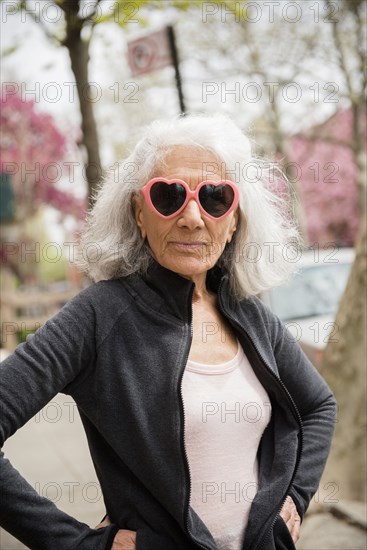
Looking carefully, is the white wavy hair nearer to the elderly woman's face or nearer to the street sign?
the elderly woman's face

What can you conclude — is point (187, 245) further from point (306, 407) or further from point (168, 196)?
point (306, 407)

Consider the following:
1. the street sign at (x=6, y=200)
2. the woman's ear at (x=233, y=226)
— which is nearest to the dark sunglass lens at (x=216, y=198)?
the woman's ear at (x=233, y=226)

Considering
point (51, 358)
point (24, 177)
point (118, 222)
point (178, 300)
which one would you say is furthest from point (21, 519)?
point (24, 177)

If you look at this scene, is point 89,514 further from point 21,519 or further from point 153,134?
point 153,134

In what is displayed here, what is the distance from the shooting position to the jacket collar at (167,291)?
191 cm

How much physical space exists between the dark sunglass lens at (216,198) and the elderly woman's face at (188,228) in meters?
0.02

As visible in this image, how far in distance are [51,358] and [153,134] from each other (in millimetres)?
776

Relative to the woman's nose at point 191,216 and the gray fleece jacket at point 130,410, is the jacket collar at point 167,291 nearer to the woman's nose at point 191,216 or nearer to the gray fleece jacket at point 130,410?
the gray fleece jacket at point 130,410

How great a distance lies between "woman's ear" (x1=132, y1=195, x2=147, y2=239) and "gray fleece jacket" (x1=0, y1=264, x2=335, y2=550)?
0.14 m

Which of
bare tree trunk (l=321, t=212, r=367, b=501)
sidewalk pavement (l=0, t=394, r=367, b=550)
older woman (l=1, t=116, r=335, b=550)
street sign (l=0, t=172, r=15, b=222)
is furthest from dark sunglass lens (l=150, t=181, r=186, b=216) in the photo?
street sign (l=0, t=172, r=15, b=222)

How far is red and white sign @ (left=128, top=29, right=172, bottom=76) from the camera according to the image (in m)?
5.85

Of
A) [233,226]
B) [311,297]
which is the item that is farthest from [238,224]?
[311,297]

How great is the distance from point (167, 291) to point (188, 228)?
0.65 ft

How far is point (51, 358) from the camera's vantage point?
170cm
